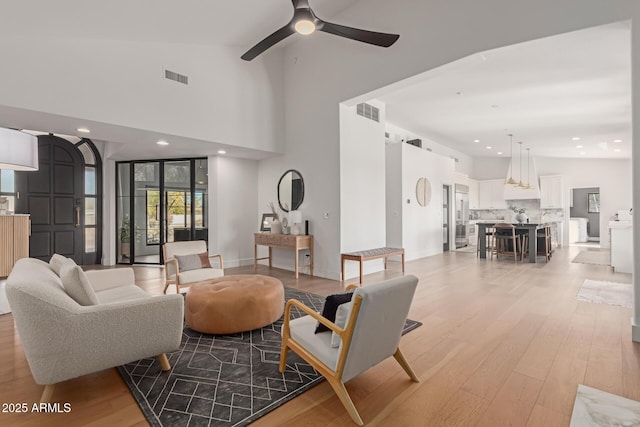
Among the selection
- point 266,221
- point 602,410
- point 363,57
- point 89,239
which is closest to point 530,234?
point 363,57

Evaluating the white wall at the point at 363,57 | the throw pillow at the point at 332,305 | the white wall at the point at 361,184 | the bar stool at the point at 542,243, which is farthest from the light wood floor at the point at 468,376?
the bar stool at the point at 542,243

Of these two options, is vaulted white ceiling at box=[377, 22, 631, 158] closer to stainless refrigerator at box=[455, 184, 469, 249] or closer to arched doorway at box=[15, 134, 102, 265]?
stainless refrigerator at box=[455, 184, 469, 249]

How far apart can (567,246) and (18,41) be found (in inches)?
560

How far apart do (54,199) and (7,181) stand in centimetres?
79

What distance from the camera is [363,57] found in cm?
507

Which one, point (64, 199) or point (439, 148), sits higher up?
point (439, 148)

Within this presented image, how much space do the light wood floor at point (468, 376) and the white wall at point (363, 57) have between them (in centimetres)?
268

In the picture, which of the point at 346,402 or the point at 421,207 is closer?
the point at 346,402

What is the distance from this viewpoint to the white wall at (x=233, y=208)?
22.1 feet

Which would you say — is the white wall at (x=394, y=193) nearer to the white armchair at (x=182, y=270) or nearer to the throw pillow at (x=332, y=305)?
the white armchair at (x=182, y=270)

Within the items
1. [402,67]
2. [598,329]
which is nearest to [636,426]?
[598,329]

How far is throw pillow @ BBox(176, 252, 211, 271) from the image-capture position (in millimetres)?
4438

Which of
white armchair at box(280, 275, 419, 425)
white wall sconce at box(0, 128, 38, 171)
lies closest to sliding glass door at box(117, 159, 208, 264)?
white wall sconce at box(0, 128, 38, 171)

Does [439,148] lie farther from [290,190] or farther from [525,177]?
[290,190]
